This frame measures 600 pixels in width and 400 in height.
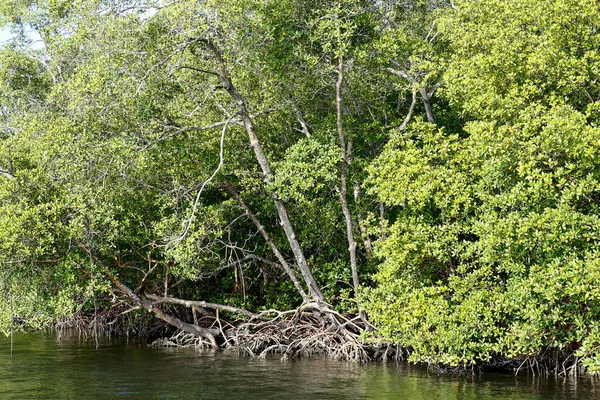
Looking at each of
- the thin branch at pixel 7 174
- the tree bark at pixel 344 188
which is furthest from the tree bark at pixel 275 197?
the thin branch at pixel 7 174

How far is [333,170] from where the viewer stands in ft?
61.8

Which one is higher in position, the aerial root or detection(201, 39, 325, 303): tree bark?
detection(201, 39, 325, 303): tree bark

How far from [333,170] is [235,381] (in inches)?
243

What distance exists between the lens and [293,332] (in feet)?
65.0

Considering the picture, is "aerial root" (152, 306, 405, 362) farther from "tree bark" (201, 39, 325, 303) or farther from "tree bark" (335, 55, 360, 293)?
"tree bark" (335, 55, 360, 293)

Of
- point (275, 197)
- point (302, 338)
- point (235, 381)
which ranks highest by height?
point (275, 197)

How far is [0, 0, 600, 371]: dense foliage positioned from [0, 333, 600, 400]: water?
83cm

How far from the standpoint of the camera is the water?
14.3 m

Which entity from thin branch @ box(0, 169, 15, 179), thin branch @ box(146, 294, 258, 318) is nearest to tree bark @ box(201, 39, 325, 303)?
thin branch @ box(146, 294, 258, 318)

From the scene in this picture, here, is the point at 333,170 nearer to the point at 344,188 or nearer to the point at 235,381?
the point at 344,188

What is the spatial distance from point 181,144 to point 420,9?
→ 985cm

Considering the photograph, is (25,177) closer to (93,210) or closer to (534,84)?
(93,210)

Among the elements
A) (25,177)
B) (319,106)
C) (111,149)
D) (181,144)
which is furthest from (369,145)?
(25,177)

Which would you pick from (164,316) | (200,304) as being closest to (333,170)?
(200,304)
